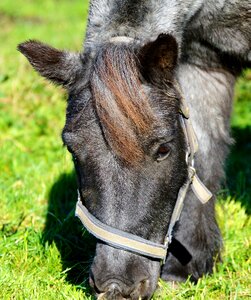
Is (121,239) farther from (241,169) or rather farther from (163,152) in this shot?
(241,169)

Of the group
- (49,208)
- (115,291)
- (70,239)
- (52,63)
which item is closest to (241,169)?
(49,208)

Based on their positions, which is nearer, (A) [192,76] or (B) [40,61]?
(B) [40,61]

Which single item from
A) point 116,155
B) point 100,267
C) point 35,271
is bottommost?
point 35,271

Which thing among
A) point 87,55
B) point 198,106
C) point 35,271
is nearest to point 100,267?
point 35,271

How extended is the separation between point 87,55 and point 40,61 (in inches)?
10.4

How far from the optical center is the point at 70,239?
464 centimetres

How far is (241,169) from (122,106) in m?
2.86

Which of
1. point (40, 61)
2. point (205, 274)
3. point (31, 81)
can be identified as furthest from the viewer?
point (31, 81)

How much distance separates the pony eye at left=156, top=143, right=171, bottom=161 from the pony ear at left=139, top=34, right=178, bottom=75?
39cm

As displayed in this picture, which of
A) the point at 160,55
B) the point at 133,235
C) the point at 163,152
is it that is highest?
the point at 160,55

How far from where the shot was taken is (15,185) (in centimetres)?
536

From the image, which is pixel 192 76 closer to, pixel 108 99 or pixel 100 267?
pixel 108 99

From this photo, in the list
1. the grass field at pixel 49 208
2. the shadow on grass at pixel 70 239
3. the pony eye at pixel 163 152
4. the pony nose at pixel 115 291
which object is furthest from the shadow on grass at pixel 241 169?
the pony nose at pixel 115 291

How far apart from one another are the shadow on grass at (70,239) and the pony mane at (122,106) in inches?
39.9
